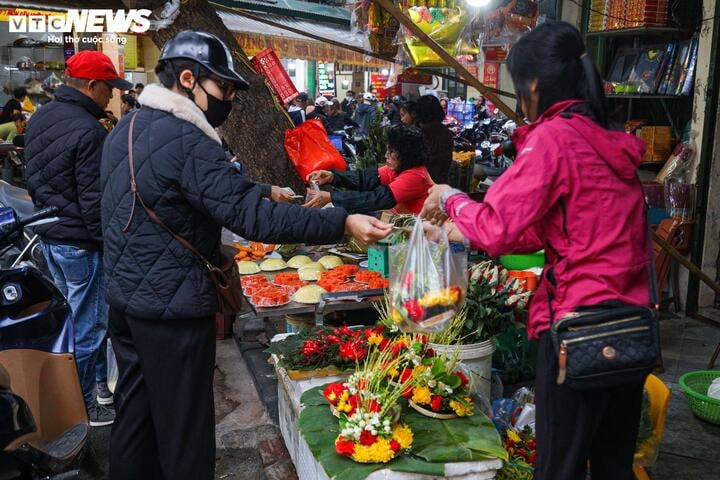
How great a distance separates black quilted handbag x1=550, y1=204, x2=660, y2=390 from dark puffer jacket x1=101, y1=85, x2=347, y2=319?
0.95 metres

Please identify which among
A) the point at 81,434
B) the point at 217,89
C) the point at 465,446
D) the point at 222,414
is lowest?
the point at 222,414

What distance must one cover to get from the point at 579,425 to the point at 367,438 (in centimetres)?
88

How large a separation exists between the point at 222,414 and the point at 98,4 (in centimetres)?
554

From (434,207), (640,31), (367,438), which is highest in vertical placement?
(640,31)

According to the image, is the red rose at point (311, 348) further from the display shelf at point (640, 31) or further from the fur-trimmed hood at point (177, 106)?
the display shelf at point (640, 31)

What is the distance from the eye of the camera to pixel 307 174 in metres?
5.63

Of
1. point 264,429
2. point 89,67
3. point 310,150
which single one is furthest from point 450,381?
point 310,150

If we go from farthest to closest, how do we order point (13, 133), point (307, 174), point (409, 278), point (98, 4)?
point (13, 133), point (98, 4), point (307, 174), point (409, 278)

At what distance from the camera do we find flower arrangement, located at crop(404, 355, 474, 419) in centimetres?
314

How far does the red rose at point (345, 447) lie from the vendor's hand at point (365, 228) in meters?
0.82

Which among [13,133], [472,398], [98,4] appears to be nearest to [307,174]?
[472,398]

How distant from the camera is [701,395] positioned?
4281mm

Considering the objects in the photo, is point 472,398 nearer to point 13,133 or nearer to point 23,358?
point 23,358

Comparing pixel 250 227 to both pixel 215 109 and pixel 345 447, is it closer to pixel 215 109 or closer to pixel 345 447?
pixel 215 109
